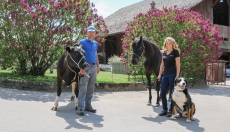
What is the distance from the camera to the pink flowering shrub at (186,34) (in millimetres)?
13844

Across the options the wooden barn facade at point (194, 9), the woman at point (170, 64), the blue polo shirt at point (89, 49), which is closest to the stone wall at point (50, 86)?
the blue polo shirt at point (89, 49)

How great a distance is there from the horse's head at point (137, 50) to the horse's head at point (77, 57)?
5.36 ft

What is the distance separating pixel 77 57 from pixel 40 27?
568cm

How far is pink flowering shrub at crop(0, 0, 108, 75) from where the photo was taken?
36.8 feet

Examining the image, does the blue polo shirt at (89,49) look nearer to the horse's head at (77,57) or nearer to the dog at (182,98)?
the horse's head at (77,57)

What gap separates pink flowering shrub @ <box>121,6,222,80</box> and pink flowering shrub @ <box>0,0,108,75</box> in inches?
133

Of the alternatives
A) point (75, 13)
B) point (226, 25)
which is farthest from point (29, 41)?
point (226, 25)

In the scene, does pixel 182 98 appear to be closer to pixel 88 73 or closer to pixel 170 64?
pixel 170 64

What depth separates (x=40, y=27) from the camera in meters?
11.1

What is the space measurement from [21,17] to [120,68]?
11.2 metres

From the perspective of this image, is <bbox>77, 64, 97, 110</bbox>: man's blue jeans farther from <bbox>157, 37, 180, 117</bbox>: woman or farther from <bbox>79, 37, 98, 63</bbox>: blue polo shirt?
<bbox>157, 37, 180, 117</bbox>: woman

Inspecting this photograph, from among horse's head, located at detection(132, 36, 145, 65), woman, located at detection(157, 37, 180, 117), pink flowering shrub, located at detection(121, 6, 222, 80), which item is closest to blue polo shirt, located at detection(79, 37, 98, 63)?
horse's head, located at detection(132, 36, 145, 65)

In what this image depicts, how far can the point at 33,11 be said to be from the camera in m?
11.3

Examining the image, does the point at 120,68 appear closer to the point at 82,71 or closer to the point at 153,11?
the point at 153,11
